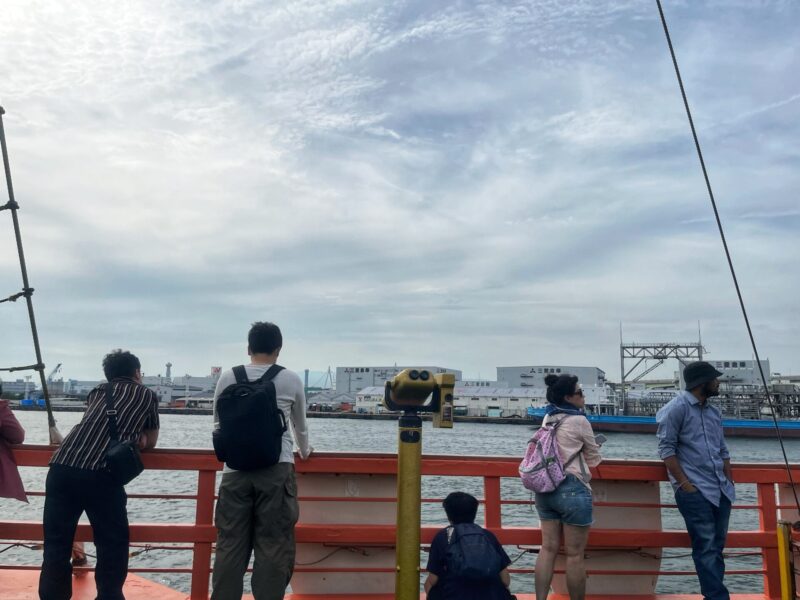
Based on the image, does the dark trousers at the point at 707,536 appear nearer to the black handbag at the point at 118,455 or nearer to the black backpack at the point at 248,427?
the black backpack at the point at 248,427

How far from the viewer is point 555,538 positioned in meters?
4.18

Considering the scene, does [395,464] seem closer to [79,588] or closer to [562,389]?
[562,389]

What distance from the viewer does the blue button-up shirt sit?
433 cm

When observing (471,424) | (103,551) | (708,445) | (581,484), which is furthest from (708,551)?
(471,424)

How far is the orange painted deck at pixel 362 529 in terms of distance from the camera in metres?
4.21

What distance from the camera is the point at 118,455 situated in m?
3.52

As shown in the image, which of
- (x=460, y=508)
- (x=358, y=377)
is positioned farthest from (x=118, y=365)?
(x=358, y=377)

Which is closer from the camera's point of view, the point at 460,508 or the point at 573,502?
the point at 460,508

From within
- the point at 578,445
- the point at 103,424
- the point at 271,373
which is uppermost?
the point at 271,373

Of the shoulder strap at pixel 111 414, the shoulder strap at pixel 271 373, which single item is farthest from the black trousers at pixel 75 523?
the shoulder strap at pixel 271 373

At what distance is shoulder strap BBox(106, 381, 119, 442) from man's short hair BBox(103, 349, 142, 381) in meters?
0.10

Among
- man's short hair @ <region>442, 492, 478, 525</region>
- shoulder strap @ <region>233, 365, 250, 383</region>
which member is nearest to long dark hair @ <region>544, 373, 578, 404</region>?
man's short hair @ <region>442, 492, 478, 525</region>

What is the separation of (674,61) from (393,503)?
11.1 feet

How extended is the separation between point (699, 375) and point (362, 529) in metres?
2.57
